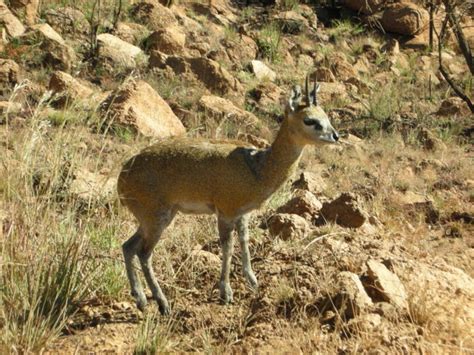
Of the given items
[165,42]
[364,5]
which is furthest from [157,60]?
[364,5]

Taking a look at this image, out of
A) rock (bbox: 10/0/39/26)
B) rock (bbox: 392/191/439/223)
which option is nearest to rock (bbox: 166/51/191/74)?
rock (bbox: 10/0/39/26)

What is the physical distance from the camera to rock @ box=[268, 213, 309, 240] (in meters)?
7.49

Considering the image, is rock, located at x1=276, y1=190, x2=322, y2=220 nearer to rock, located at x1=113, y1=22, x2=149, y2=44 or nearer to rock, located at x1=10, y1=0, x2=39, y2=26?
rock, located at x1=113, y1=22, x2=149, y2=44

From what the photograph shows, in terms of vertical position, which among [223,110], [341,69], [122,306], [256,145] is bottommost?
[223,110]

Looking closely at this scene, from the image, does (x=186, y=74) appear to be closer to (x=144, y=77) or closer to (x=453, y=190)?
(x=144, y=77)

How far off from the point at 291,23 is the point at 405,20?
3.13 m

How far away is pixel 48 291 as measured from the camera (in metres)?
5.54

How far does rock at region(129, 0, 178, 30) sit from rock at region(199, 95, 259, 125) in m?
4.81

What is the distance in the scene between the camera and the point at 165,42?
17.0m

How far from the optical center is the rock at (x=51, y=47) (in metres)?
15.0

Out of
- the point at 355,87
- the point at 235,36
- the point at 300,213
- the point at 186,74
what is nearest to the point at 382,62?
the point at 355,87

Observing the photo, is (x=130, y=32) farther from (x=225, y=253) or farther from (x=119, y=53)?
(x=225, y=253)

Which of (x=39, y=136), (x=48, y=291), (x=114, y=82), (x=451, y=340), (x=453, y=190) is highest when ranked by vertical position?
(x=39, y=136)

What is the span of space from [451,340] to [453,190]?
5.93m
